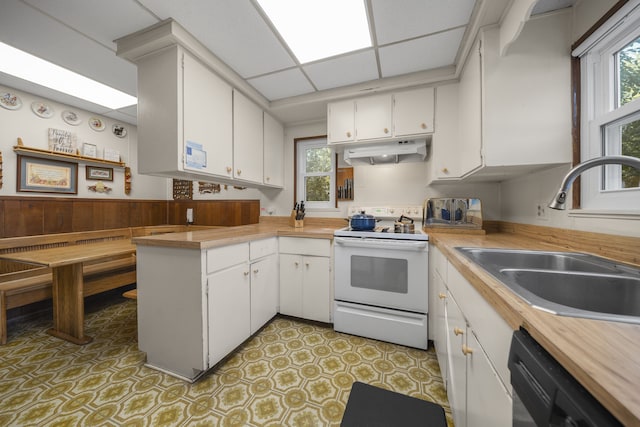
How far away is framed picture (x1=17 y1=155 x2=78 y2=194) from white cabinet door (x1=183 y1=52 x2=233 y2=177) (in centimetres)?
221

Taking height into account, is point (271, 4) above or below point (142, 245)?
above

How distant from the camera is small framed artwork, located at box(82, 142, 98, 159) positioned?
2.86m

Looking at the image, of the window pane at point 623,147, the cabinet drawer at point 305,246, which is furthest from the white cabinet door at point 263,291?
the window pane at point 623,147

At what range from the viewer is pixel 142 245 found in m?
1.58

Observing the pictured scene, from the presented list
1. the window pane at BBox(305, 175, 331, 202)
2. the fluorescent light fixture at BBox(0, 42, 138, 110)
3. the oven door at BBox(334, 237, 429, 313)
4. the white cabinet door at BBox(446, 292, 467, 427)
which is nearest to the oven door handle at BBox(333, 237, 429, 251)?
the oven door at BBox(334, 237, 429, 313)

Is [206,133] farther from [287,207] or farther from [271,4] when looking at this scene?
[287,207]

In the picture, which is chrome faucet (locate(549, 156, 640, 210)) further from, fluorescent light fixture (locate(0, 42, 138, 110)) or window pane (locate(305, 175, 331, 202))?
fluorescent light fixture (locate(0, 42, 138, 110))

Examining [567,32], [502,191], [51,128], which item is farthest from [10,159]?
[502,191]

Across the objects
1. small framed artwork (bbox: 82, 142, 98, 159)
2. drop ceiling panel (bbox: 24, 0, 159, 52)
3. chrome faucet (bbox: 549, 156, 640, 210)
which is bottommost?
chrome faucet (bbox: 549, 156, 640, 210)

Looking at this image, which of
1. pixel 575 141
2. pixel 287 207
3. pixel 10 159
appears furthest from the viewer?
pixel 287 207

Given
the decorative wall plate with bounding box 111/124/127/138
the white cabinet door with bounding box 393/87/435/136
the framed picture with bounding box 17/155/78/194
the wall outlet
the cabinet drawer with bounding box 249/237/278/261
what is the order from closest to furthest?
the wall outlet < the cabinet drawer with bounding box 249/237/278/261 < the white cabinet door with bounding box 393/87/435/136 < the framed picture with bounding box 17/155/78/194 < the decorative wall plate with bounding box 111/124/127/138

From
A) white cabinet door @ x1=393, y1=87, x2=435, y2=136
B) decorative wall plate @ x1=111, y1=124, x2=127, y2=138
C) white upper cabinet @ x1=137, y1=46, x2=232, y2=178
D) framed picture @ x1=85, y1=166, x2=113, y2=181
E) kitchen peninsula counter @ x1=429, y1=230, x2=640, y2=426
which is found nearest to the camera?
kitchen peninsula counter @ x1=429, y1=230, x2=640, y2=426

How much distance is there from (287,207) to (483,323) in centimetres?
245

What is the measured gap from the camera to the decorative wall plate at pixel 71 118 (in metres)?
2.69
